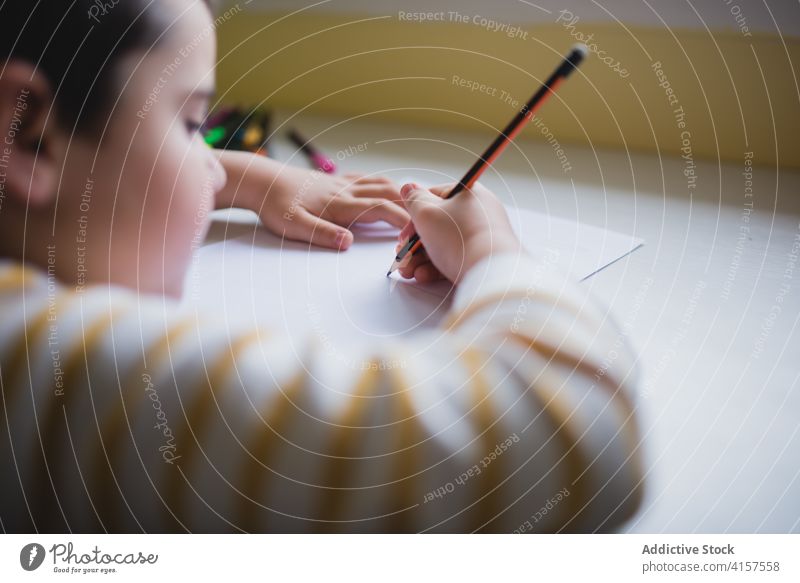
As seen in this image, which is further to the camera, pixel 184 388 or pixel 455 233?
pixel 455 233

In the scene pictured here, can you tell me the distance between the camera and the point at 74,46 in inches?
11.3

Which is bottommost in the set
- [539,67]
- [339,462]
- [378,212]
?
[339,462]

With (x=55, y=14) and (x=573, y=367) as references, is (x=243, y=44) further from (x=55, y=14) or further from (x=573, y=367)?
(x=573, y=367)

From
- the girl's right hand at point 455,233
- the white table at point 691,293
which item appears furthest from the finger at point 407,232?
the white table at point 691,293

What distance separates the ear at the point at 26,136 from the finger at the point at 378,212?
0.21 metres

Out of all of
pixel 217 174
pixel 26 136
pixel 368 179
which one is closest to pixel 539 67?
pixel 368 179

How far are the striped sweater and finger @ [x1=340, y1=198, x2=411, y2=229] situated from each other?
185 mm

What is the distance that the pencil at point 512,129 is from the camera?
315 millimetres

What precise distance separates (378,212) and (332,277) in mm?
94

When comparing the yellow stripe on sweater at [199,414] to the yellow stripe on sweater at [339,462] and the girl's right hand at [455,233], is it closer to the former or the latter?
the yellow stripe on sweater at [339,462]

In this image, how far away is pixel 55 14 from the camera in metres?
0.29

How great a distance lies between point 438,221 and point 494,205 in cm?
4

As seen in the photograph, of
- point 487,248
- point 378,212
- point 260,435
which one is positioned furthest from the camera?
point 378,212

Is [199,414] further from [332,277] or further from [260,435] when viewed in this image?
[332,277]
